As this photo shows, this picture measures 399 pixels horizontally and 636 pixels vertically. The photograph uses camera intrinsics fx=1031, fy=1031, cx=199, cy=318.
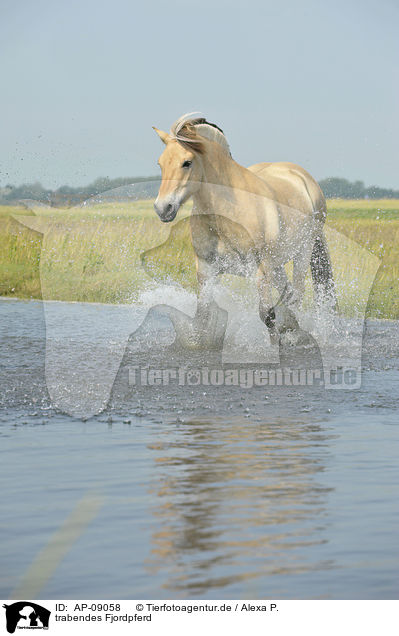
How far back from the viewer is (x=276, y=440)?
556cm

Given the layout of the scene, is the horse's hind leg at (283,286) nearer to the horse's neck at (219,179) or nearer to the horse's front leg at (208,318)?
the horse's front leg at (208,318)

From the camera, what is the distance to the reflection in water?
3611 mm

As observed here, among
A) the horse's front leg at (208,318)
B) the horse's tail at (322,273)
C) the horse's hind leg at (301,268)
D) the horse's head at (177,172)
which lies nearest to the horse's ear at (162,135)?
the horse's head at (177,172)

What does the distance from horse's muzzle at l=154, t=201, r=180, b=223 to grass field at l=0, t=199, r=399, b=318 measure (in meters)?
4.37

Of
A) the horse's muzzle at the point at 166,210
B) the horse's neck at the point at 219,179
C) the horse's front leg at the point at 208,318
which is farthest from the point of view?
the horse's front leg at the point at 208,318

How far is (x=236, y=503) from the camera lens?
434 cm

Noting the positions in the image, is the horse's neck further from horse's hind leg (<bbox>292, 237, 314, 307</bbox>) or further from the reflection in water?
the reflection in water

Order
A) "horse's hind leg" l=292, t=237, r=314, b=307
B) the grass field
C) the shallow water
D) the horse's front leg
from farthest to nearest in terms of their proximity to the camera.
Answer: the grass field → "horse's hind leg" l=292, t=237, r=314, b=307 → the horse's front leg → the shallow water

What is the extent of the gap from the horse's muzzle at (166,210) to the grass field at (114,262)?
4.37 meters

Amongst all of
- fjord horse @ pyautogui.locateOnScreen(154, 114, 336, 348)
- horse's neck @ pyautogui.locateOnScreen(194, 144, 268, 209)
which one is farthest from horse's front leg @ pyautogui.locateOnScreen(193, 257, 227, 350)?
horse's neck @ pyautogui.locateOnScreen(194, 144, 268, 209)

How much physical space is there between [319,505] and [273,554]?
0.67 meters

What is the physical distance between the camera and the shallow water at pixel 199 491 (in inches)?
139

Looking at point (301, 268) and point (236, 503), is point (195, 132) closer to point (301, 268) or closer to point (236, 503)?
point (301, 268)
